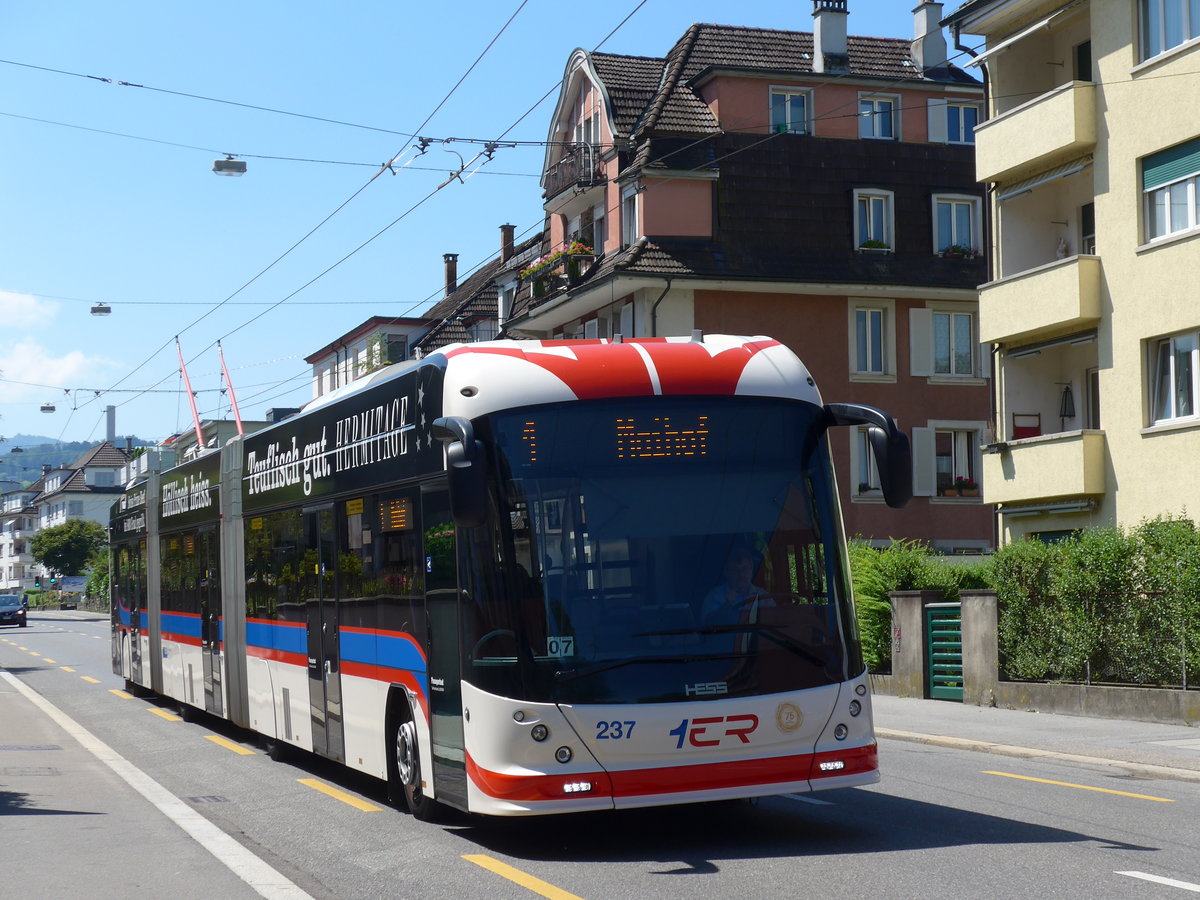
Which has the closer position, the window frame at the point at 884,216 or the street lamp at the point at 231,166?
the street lamp at the point at 231,166

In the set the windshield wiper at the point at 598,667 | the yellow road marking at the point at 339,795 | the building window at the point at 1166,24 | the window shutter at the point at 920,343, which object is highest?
the building window at the point at 1166,24

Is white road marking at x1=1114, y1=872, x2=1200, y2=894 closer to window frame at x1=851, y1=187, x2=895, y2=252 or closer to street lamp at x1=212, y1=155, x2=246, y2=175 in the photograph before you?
street lamp at x1=212, y1=155, x2=246, y2=175

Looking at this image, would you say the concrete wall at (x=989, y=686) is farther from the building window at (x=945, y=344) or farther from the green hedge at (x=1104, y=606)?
the building window at (x=945, y=344)

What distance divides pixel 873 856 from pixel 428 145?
15.2 metres

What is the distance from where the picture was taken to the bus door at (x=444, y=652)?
10109 millimetres

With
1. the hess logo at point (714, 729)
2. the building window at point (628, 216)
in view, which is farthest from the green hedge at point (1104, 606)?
the building window at point (628, 216)

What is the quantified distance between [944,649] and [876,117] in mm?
24500

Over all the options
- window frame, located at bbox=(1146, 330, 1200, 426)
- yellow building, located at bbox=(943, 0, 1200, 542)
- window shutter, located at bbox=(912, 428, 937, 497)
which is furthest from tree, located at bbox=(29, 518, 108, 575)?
window frame, located at bbox=(1146, 330, 1200, 426)

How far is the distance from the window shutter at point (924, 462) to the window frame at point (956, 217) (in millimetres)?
4933

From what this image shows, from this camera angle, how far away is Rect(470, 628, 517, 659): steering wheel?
9641 millimetres

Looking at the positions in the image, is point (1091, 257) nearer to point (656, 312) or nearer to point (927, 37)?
point (656, 312)

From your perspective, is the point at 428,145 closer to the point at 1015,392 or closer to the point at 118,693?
the point at 118,693

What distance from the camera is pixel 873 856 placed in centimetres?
937

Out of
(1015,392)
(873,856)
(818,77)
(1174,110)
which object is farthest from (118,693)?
(818,77)
